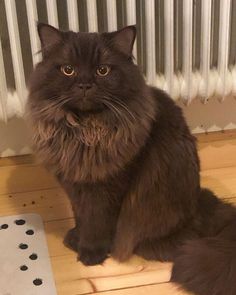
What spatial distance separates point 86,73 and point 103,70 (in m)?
0.05

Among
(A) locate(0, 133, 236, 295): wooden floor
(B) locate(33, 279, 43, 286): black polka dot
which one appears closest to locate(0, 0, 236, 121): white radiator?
(A) locate(0, 133, 236, 295): wooden floor

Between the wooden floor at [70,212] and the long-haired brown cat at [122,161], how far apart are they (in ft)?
0.14

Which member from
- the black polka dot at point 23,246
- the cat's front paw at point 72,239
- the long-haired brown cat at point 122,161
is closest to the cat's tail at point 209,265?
the long-haired brown cat at point 122,161

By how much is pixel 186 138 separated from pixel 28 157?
0.81m

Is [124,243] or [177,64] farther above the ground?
[177,64]

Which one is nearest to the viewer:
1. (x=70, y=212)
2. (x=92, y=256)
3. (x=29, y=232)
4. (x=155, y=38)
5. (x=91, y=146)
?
(x=91, y=146)

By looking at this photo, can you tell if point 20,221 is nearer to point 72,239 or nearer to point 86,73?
point 72,239

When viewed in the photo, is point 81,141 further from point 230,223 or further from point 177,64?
point 177,64

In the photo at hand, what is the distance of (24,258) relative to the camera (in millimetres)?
1521

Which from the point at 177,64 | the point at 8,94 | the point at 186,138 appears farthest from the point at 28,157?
the point at 186,138

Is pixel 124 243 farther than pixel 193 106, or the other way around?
pixel 193 106

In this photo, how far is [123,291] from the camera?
142cm

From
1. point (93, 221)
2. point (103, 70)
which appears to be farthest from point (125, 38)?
point (93, 221)

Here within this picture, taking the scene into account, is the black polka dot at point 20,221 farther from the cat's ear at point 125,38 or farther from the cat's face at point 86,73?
the cat's ear at point 125,38
